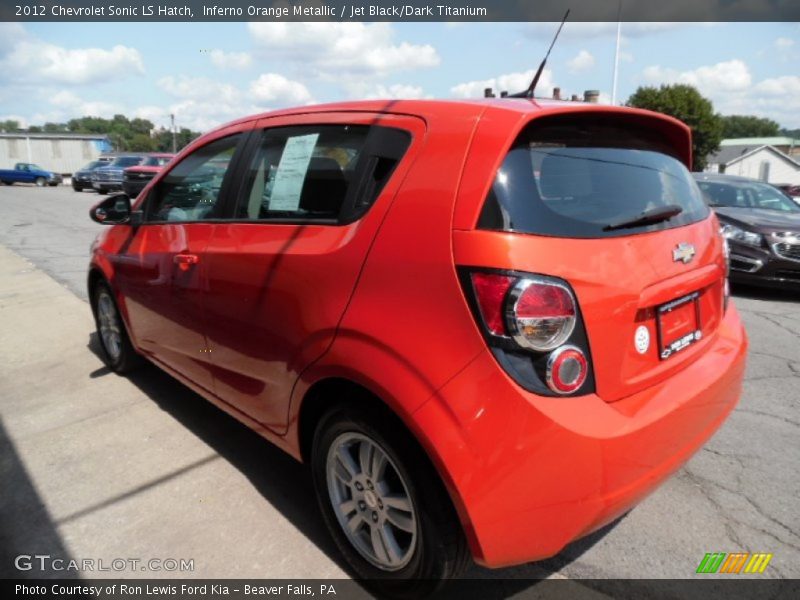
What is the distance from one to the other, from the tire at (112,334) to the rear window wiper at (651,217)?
341cm

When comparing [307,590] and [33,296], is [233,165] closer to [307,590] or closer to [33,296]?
[307,590]

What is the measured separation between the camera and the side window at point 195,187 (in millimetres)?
3037

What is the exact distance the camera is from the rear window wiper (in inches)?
78.9

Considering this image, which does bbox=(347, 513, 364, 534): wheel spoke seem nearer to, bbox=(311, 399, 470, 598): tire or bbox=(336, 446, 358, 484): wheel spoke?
bbox=(311, 399, 470, 598): tire

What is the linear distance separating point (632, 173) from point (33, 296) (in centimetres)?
708

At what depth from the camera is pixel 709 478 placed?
293cm

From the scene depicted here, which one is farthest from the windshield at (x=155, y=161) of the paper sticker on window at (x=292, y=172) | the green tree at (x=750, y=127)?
the green tree at (x=750, y=127)

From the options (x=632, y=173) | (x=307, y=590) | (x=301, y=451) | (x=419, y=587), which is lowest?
(x=307, y=590)

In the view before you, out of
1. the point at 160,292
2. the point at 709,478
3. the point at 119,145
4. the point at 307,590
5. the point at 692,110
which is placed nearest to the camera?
the point at 307,590

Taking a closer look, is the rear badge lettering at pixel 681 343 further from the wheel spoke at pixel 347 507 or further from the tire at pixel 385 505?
the wheel spoke at pixel 347 507

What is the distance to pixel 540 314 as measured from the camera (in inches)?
67.6

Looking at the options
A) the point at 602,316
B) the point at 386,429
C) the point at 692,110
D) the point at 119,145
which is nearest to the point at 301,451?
the point at 386,429

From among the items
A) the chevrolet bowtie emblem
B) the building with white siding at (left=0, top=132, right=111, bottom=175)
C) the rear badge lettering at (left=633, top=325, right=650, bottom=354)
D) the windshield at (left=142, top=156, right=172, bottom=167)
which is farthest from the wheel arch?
the building with white siding at (left=0, top=132, right=111, bottom=175)

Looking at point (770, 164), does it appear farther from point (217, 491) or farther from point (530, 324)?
point (530, 324)
